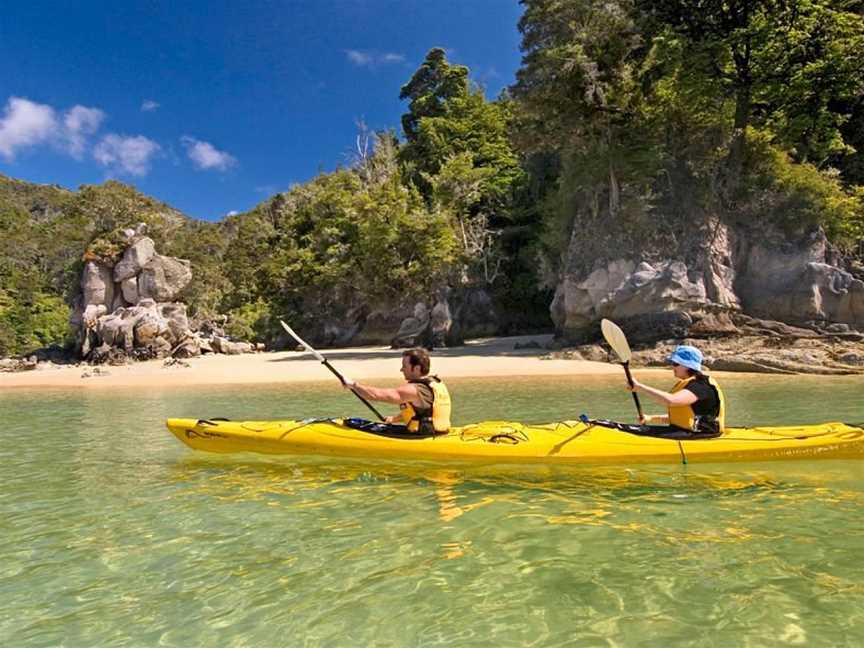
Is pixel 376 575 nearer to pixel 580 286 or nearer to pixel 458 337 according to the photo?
pixel 580 286

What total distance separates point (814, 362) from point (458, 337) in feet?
42.0

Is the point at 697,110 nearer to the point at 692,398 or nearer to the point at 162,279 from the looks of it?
the point at 692,398

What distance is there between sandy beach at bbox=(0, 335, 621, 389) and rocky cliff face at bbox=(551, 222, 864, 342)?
8.45 ft

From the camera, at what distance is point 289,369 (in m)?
17.7

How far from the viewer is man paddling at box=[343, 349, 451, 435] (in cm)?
552

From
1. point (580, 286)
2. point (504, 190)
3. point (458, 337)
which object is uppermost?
point (504, 190)

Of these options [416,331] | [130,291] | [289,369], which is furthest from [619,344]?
[130,291]

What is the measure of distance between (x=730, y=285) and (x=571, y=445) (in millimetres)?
14448

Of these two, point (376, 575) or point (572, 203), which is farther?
point (572, 203)

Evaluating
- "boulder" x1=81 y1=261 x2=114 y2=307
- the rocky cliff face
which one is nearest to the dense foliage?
the rocky cliff face

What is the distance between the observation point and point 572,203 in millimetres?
20906

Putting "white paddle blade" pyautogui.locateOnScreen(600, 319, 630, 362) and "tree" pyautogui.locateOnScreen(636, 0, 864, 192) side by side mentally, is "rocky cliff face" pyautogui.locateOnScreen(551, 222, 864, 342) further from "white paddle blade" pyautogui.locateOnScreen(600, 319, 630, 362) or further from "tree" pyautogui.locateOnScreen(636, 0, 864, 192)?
"white paddle blade" pyautogui.locateOnScreen(600, 319, 630, 362)

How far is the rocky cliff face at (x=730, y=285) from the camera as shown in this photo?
16.1 metres

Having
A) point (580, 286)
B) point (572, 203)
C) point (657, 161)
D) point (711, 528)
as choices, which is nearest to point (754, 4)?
point (657, 161)
